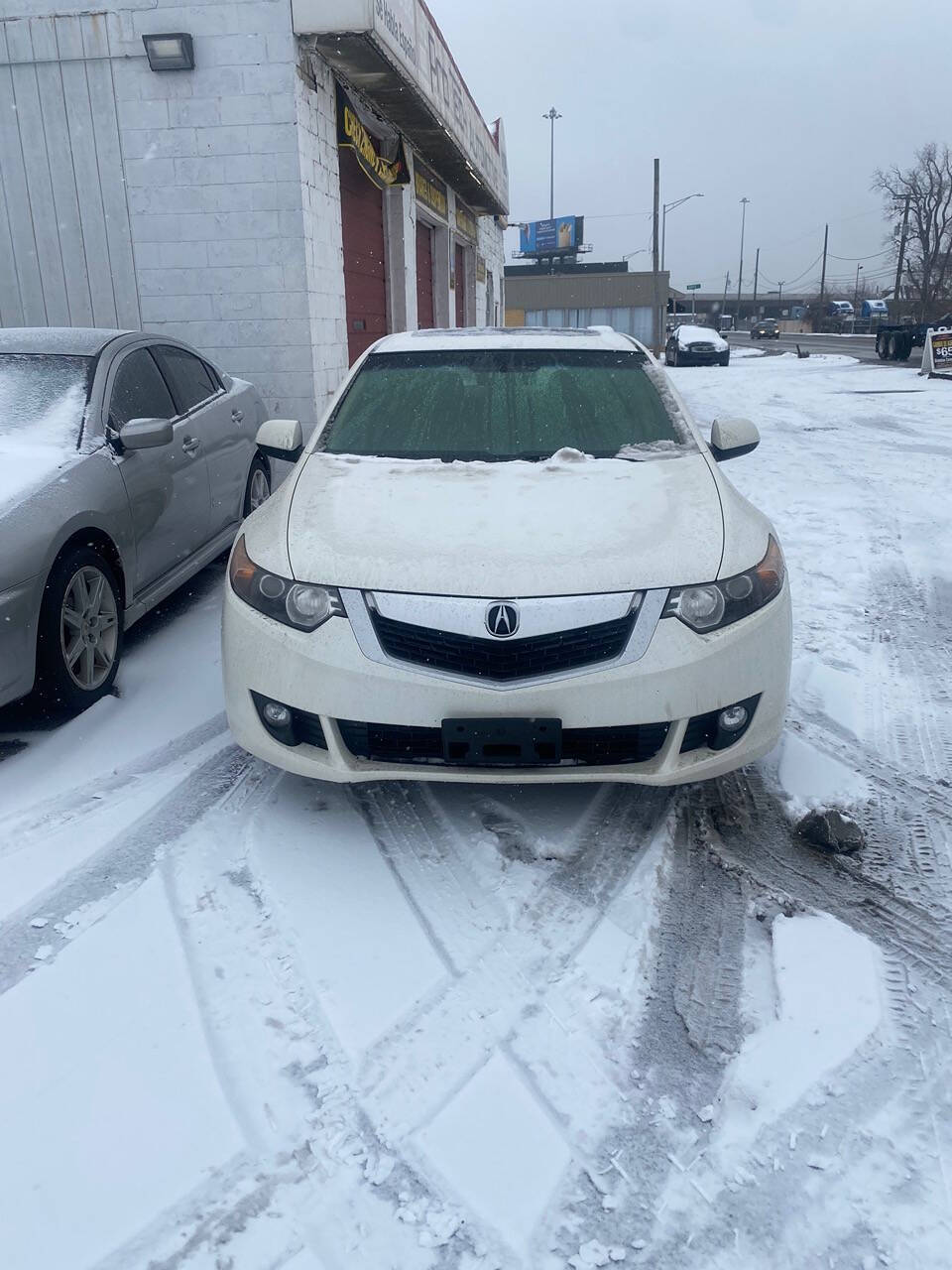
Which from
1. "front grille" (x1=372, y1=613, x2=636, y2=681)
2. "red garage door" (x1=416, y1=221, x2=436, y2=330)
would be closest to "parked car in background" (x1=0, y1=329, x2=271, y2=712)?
"front grille" (x1=372, y1=613, x2=636, y2=681)

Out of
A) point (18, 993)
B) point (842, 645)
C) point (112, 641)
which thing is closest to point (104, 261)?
point (112, 641)

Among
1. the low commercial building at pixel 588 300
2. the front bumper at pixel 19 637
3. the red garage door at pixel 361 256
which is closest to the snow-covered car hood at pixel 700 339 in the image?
the red garage door at pixel 361 256

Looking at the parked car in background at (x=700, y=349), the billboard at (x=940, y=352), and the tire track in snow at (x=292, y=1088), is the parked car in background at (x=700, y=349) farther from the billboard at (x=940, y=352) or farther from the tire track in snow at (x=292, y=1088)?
the tire track in snow at (x=292, y=1088)

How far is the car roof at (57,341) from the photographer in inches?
182

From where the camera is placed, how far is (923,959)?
2393mm

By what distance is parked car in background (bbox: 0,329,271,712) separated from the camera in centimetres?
348

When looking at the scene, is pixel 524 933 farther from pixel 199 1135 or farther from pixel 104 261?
pixel 104 261

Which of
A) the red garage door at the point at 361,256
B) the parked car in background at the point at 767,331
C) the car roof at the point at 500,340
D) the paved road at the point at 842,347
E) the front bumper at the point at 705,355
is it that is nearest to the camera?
the car roof at the point at 500,340

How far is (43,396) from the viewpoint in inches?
171

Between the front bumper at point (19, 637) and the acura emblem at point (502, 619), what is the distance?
181 cm

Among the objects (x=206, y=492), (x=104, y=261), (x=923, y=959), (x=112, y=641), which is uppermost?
(x=104, y=261)

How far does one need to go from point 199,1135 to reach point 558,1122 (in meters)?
0.72

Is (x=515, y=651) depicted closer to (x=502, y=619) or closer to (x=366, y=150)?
(x=502, y=619)

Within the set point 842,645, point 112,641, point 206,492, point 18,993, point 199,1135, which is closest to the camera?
point 199,1135
